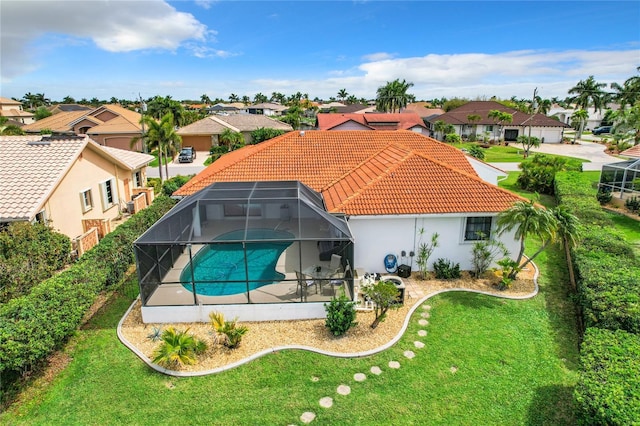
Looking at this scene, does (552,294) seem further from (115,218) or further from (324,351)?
(115,218)

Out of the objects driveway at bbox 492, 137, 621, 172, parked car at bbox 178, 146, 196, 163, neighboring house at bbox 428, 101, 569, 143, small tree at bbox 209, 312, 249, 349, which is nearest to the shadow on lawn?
small tree at bbox 209, 312, 249, 349

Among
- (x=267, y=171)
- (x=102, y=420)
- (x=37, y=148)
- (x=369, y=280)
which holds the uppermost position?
(x=37, y=148)

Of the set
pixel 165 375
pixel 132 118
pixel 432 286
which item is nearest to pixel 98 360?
pixel 165 375

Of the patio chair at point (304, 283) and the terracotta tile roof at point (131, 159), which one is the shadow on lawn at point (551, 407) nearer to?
the patio chair at point (304, 283)

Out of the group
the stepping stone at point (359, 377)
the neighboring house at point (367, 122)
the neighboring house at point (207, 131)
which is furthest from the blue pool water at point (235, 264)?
the neighboring house at point (207, 131)

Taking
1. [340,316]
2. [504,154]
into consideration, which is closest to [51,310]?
[340,316]

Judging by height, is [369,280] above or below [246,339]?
above

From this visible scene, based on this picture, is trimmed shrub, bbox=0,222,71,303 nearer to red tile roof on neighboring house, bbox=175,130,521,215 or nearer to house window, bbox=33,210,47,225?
house window, bbox=33,210,47,225
